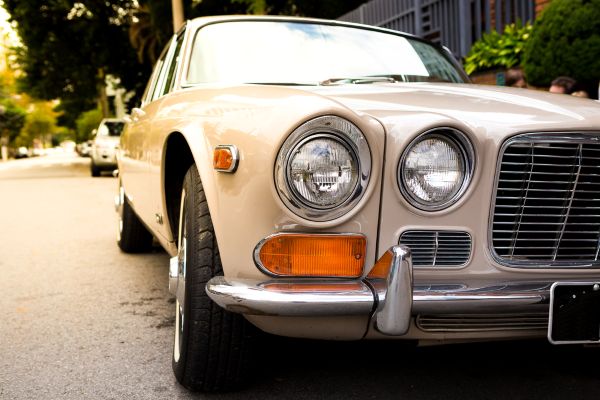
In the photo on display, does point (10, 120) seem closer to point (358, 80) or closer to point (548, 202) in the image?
point (358, 80)

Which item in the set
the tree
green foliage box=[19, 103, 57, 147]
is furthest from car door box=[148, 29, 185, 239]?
green foliage box=[19, 103, 57, 147]

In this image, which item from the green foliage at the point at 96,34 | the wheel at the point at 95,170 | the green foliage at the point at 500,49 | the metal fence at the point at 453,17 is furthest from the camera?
the wheel at the point at 95,170

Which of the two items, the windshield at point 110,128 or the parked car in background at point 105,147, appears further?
the windshield at point 110,128

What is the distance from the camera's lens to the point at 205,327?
226cm

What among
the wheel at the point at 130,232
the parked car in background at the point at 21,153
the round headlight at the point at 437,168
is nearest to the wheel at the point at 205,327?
the round headlight at the point at 437,168

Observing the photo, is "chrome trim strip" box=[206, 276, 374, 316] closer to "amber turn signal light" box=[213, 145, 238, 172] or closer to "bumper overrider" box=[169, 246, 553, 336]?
"bumper overrider" box=[169, 246, 553, 336]

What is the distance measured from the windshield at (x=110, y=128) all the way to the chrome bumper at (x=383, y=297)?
16.9 m

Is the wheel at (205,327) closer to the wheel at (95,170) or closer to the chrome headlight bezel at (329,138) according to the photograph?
the chrome headlight bezel at (329,138)

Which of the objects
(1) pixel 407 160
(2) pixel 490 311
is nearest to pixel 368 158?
(1) pixel 407 160

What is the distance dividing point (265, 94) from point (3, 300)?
2.49 meters

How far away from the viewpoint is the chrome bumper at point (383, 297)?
74.7 inches

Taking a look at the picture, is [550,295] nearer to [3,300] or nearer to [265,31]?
[265,31]

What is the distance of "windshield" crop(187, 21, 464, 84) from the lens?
3199 millimetres

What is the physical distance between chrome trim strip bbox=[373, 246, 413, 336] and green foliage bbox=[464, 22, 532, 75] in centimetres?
654
